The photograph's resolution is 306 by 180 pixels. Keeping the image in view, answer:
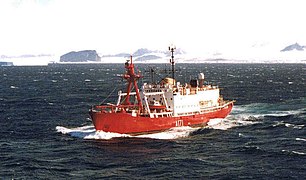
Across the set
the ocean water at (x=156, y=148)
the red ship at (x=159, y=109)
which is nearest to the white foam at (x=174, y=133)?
the ocean water at (x=156, y=148)

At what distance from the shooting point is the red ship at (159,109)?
65.4 meters

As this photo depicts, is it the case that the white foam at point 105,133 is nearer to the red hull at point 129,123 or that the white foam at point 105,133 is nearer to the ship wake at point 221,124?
the ship wake at point 221,124

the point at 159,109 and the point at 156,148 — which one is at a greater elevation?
the point at 159,109

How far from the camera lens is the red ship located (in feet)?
215

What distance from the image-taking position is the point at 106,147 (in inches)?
2355

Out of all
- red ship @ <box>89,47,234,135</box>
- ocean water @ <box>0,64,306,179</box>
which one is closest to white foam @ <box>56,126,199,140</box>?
ocean water @ <box>0,64,306,179</box>

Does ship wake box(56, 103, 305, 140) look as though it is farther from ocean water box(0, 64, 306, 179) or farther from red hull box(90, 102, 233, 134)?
red hull box(90, 102, 233, 134)

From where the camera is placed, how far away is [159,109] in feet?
233

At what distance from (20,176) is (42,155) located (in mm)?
8528

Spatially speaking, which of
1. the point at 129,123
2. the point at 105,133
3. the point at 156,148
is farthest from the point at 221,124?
the point at 105,133

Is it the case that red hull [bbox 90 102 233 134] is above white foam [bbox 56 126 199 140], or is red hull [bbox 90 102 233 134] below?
above

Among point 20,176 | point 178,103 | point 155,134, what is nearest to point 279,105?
point 178,103

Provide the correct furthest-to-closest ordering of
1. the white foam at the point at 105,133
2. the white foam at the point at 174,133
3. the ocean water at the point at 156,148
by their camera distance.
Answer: the white foam at the point at 174,133 → the white foam at the point at 105,133 → the ocean water at the point at 156,148

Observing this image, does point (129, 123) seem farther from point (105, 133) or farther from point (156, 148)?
point (156, 148)
